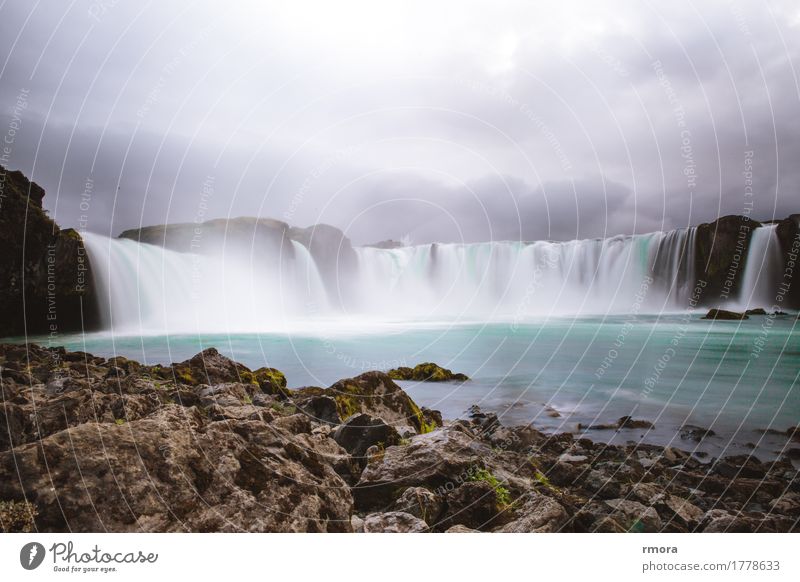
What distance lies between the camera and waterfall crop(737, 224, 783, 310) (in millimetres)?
23250

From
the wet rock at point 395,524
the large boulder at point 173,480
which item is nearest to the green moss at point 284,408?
the large boulder at point 173,480

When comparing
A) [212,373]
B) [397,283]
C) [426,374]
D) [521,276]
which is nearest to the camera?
[212,373]

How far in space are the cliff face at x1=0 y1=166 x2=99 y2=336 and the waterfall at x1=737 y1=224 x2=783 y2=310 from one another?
99.0 feet

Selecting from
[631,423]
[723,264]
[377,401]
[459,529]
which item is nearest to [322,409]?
[377,401]

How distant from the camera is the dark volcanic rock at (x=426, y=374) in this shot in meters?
9.41

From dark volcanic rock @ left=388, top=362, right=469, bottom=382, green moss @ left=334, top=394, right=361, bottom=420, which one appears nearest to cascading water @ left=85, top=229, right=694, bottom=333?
dark volcanic rock @ left=388, top=362, right=469, bottom=382

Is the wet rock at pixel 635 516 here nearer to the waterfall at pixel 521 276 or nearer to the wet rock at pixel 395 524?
the wet rock at pixel 395 524

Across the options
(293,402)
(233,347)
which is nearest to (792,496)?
(293,402)

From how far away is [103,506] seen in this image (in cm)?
215

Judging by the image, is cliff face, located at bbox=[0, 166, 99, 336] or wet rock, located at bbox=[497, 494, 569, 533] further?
cliff face, located at bbox=[0, 166, 99, 336]

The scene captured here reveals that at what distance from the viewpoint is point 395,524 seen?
8.46 feet

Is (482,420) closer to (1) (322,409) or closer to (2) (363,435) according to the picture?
(1) (322,409)

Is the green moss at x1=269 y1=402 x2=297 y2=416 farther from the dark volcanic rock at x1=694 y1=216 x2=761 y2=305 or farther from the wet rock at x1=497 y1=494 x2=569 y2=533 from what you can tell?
the dark volcanic rock at x1=694 y1=216 x2=761 y2=305

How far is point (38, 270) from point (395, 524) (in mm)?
16167
